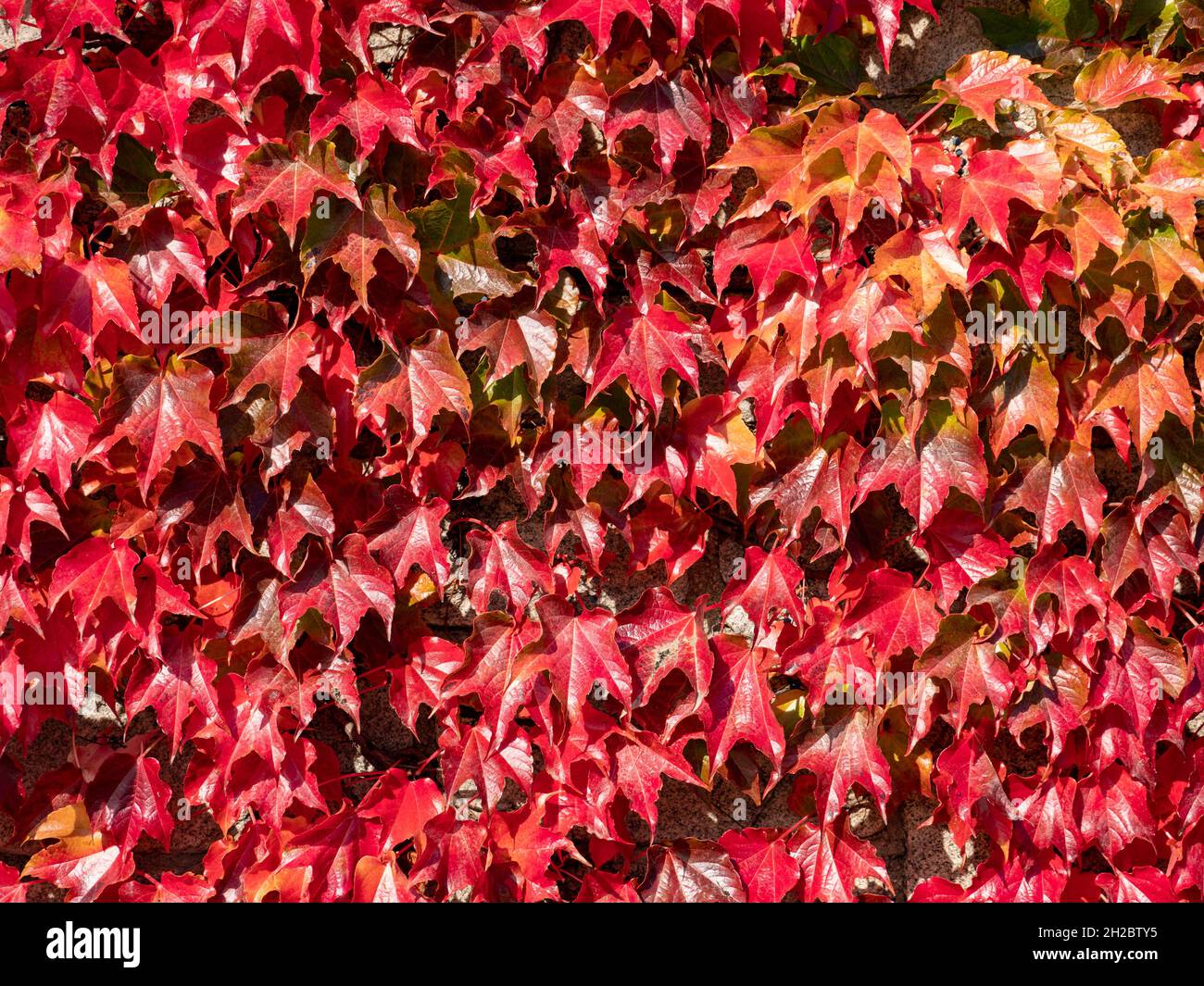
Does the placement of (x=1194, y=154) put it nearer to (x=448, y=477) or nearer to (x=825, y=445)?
(x=825, y=445)

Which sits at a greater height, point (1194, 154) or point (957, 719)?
point (1194, 154)

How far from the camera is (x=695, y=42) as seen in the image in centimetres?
176

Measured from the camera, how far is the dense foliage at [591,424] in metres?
1.65

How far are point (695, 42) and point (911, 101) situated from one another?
0.45 meters

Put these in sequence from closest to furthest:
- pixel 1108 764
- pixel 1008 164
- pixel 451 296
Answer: pixel 1008 164
pixel 451 296
pixel 1108 764

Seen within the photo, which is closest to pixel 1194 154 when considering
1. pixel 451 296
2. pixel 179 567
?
pixel 451 296

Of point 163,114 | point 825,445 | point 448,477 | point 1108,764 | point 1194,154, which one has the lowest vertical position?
point 1108,764

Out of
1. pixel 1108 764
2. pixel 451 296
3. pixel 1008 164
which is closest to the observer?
pixel 1008 164

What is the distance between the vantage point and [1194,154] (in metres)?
1.68

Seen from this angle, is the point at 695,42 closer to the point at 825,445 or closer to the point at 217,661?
the point at 825,445

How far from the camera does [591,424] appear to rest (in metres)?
1.78

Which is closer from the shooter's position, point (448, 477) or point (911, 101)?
point (448, 477)

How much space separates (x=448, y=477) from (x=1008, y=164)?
105 centimetres

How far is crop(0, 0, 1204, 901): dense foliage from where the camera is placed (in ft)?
5.40
